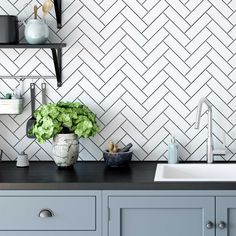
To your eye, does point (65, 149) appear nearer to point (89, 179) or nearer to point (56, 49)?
point (89, 179)

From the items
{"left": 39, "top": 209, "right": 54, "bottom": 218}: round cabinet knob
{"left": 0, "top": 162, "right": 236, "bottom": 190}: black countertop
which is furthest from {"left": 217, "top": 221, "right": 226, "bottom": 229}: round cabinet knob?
{"left": 39, "top": 209, "right": 54, "bottom": 218}: round cabinet knob

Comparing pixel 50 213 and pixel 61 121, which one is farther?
pixel 61 121

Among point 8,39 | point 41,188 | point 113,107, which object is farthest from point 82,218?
point 8,39

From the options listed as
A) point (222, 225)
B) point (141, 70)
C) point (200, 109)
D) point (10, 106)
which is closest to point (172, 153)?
point (200, 109)

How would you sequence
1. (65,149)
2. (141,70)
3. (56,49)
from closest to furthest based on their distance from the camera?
(65,149) < (56,49) < (141,70)

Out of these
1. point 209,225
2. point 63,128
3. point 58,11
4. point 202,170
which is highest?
point 58,11

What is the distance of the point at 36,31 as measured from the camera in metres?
3.17

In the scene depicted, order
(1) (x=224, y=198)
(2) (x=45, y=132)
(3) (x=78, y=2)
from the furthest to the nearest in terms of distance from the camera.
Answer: (3) (x=78, y=2) < (2) (x=45, y=132) < (1) (x=224, y=198)

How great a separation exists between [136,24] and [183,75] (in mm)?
378

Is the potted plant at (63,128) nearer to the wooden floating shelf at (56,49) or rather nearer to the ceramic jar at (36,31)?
the wooden floating shelf at (56,49)

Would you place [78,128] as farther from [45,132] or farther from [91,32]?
[91,32]

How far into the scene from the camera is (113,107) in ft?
11.2

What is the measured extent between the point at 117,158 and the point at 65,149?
28 cm

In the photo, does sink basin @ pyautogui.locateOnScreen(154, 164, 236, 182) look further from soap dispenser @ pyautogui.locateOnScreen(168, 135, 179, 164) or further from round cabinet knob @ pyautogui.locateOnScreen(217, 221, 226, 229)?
round cabinet knob @ pyautogui.locateOnScreen(217, 221, 226, 229)
